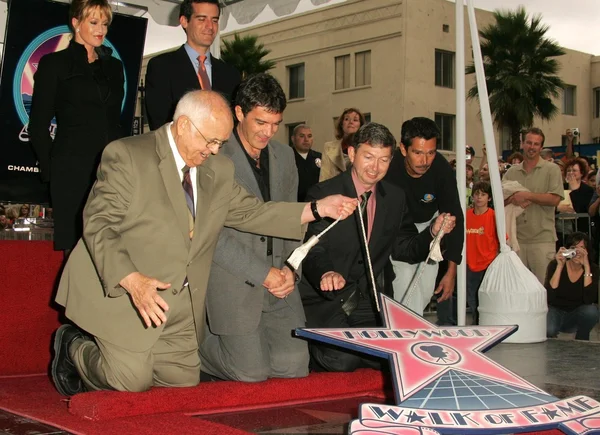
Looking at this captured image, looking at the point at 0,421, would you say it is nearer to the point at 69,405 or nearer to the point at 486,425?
the point at 69,405

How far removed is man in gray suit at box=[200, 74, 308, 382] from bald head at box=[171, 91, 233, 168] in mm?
580

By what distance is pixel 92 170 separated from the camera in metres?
4.98

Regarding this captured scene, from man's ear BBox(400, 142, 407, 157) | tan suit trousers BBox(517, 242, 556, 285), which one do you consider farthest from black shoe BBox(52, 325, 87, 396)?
tan suit trousers BBox(517, 242, 556, 285)

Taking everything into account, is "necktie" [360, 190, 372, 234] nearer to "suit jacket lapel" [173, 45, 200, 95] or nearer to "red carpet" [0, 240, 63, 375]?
"suit jacket lapel" [173, 45, 200, 95]

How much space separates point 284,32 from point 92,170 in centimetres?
2606

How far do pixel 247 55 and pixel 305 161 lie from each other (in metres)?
23.4

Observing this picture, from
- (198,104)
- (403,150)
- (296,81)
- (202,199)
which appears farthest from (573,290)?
(296,81)

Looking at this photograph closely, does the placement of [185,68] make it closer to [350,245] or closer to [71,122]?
[71,122]

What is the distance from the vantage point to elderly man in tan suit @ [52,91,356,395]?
3.86 m

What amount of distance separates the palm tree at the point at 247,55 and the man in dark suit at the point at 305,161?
22.4m

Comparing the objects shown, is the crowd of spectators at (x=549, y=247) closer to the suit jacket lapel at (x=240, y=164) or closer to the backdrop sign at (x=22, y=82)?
the suit jacket lapel at (x=240, y=164)

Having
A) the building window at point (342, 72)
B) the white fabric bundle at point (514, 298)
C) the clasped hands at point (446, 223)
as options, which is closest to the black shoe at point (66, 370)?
the clasped hands at point (446, 223)

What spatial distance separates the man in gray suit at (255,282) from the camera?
4.47 m

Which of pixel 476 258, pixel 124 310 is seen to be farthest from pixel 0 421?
pixel 476 258
